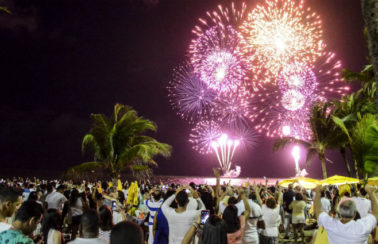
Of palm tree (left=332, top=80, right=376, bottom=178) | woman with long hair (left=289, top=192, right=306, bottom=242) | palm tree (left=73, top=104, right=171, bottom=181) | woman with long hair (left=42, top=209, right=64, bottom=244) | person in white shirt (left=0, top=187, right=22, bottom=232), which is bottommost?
woman with long hair (left=289, top=192, right=306, bottom=242)

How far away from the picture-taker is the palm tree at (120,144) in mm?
17969

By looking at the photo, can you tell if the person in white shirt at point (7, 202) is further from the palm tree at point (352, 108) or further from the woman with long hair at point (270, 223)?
the palm tree at point (352, 108)

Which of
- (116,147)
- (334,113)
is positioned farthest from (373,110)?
(116,147)

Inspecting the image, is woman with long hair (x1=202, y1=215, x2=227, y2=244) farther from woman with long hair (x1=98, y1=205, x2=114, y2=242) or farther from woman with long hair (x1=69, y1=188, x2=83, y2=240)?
woman with long hair (x1=69, y1=188, x2=83, y2=240)

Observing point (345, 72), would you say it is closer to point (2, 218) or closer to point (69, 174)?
point (69, 174)

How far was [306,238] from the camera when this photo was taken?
1236cm

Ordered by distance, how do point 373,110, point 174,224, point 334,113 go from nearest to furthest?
1. point 174,224
2. point 373,110
3. point 334,113

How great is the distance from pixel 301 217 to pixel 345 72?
376 inches

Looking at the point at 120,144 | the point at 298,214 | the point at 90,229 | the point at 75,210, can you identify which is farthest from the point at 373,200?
the point at 120,144

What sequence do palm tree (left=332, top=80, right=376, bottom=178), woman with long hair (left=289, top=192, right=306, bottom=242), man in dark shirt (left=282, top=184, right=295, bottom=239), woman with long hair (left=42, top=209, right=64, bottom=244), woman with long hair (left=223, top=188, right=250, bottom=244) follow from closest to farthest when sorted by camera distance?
woman with long hair (left=42, top=209, right=64, bottom=244), woman with long hair (left=223, top=188, right=250, bottom=244), woman with long hair (left=289, top=192, right=306, bottom=242), man in dark shirt (left=282, top=184, right=295, bottom=239), palm tree (left=332, top=80, right=376, bottom=178)

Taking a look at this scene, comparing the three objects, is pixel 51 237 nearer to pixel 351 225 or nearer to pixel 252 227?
pixel 252 227

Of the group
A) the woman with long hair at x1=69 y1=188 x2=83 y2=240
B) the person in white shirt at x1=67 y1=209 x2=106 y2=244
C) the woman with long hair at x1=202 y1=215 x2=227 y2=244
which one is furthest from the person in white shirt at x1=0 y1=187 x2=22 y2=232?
the woman with long hair at x1=69 y1=188 x2=83 y2=240

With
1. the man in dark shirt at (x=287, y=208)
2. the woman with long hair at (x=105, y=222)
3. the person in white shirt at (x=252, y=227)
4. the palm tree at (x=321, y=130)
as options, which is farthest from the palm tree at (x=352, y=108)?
the woman with long hair at (x=105, y=222)

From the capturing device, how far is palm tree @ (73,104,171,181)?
707 inches
